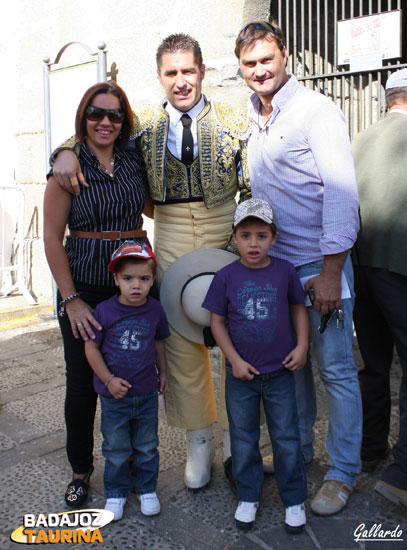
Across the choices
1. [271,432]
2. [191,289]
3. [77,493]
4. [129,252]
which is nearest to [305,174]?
[191,289]

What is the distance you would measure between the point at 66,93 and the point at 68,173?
3421mm

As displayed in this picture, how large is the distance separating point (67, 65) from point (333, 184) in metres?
3.86

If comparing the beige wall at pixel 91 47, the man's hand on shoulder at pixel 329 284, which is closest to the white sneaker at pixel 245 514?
the man's hand on shoulder at pixel 329 284

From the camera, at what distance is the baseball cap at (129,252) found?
89.8 inches

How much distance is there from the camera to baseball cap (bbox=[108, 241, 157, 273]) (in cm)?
228

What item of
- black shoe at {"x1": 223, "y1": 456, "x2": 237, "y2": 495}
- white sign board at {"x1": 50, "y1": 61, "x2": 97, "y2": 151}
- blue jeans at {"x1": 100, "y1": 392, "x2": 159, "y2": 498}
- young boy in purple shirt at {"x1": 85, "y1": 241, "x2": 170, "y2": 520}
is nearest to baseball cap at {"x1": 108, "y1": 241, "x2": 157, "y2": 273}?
young boy in purple shirt at {"x1": 85, "y1": 241, "x2": 170, "y2": 520}

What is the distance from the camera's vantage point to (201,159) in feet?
8.22

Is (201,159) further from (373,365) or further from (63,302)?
(373,365)

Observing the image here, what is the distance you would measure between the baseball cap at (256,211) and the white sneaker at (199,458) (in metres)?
1.00

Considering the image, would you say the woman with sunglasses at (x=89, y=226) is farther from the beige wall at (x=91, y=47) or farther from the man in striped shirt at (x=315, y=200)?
the beige wall at (x=91, y=47)

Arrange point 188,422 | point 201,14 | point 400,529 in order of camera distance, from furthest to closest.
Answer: point 201,14
point 188,422
point 400,529

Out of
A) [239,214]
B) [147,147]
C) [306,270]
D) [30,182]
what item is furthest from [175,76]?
[30,182]

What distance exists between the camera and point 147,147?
253 cm

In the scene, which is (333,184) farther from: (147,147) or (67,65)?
(67,65)
